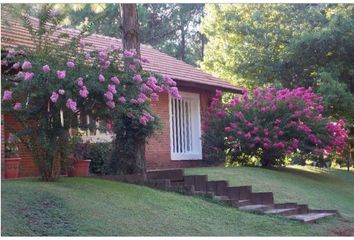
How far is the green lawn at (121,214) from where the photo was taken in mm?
7844

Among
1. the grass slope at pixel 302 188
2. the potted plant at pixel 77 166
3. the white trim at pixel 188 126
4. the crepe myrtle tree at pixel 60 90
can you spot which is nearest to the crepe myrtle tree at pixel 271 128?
the white trim at pixel 188 126

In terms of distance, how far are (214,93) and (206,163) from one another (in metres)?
2.50

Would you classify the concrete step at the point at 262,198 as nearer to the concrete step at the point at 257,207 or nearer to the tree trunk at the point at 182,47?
the concrete step at the point at 257,207

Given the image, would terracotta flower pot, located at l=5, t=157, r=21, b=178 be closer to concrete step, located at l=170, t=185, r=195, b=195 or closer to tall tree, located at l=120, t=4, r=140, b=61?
concrete step, located at l=170, t=185, r=195, b=195

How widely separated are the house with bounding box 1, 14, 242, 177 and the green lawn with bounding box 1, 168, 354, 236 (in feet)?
16.2

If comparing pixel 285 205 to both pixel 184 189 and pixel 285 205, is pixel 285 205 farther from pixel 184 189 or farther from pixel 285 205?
pixel 184 189

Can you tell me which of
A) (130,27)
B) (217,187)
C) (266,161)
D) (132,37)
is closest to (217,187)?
(217,187)

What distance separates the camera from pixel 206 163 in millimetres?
17625

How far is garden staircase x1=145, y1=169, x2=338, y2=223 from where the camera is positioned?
10.9 m

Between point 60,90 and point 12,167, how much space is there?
3073 millimetres

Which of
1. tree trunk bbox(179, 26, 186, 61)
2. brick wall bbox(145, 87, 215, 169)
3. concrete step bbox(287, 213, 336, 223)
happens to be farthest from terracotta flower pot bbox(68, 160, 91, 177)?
tree trunk bbox(179, 26, 186, 61)

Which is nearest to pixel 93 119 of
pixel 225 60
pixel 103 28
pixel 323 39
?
pixel 323 39

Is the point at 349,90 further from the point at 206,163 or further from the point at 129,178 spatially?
the point at 129,178

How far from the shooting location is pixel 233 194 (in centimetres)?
1211
